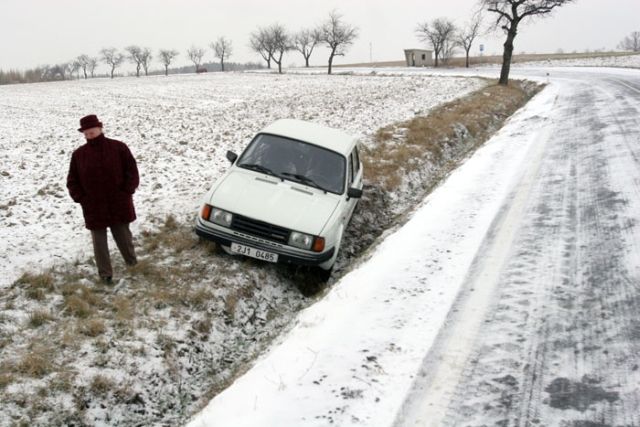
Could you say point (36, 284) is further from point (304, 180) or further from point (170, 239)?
point (304, 180)

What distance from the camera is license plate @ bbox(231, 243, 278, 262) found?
5.55m

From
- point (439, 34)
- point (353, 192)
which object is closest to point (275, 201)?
point (353, 192)

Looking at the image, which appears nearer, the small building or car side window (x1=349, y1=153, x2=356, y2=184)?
car side window (x1=349, y1=153, x2=356, y2=184)

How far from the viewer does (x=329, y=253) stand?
18.8 ft

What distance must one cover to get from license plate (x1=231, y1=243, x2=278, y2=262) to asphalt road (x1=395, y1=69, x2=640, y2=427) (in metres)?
2.28

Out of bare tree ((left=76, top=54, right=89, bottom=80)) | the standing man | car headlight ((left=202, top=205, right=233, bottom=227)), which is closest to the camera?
the standing man

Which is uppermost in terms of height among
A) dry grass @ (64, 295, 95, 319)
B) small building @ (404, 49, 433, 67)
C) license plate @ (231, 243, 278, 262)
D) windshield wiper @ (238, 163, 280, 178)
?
small building @ (404, 49, 433, 67)

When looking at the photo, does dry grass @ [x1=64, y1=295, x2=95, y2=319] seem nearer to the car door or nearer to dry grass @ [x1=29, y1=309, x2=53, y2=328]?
dry grass @ [x1=29, y1=309, x2=53, y2=328]

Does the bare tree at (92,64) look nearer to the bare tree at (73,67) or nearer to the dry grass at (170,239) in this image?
the bare tree at (73,67)

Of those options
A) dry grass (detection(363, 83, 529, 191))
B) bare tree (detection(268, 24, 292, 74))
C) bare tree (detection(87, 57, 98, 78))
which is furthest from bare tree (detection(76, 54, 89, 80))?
dry grass (detection(363, 83, 529, 191))

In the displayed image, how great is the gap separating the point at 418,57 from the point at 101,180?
76.3m

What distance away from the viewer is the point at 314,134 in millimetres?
7234

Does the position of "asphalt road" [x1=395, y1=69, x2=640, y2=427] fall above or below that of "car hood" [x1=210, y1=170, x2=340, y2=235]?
below

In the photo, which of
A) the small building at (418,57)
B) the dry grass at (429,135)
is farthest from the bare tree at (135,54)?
the dry grass at (429,135)
